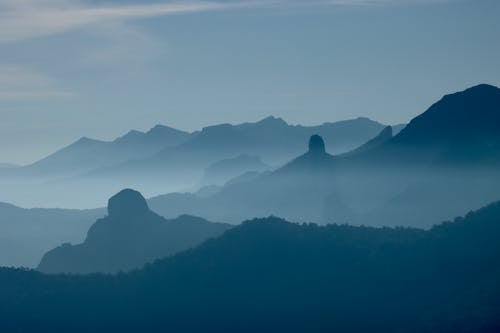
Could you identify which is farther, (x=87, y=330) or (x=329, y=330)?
(x=87, y=330)

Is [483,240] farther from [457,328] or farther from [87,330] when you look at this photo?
[87,330]

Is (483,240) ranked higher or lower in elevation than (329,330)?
higher

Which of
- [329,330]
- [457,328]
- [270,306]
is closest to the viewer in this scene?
[457,328]

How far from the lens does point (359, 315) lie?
188500 mm

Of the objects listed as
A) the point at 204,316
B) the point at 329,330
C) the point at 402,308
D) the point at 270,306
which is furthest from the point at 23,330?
the point at 402,308

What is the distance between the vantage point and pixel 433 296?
19000cm

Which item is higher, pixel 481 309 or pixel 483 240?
pixel 483 240

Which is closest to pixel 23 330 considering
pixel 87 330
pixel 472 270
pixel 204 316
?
pixel 87 330

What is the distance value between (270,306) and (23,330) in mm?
49228

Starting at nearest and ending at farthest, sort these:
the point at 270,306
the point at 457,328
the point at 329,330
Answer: the point at 457,328 → the point at 329,330 → the point at 270,306

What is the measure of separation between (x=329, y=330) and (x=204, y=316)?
→ 2700 centimetres

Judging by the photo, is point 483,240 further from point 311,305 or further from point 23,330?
point 23,330

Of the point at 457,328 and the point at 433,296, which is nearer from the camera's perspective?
the point at 457,328

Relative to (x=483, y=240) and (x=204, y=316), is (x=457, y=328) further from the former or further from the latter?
(x=204, y=316)
